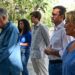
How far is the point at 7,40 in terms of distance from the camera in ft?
14.7

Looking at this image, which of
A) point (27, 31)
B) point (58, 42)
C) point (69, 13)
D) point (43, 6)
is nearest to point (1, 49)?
point (58, 42)

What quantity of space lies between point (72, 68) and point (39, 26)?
3.76 metres

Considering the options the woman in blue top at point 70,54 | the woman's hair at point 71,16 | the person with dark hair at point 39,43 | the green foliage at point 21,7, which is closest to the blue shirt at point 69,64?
the woman in blue top at point 70,54

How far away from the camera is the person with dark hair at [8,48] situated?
4.47 metres

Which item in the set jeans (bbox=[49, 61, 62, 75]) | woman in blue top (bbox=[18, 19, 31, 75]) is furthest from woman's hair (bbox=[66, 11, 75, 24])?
woman in blue top (bbox=[18, 19, 31, 75])

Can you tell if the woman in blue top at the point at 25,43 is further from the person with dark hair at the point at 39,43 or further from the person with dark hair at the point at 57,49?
the person with dark hair at the point at 57,49

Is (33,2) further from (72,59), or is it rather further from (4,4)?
(72,59)

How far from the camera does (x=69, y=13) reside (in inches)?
126

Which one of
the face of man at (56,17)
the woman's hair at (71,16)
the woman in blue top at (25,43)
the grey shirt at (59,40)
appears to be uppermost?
the woman's hair at (71,16)

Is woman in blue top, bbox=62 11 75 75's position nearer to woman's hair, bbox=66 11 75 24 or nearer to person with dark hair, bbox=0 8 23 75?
woman's hair, bbox=66 11 75 24

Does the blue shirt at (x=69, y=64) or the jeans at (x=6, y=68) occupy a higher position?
the blue shirt at (x=69, y=64)

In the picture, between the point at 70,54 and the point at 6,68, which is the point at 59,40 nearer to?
the point at 6,68

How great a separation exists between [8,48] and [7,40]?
0.11 meters

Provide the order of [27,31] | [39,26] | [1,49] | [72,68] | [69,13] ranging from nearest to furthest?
[72,68], [69,13], [1,49], [39,26], [27,31]
